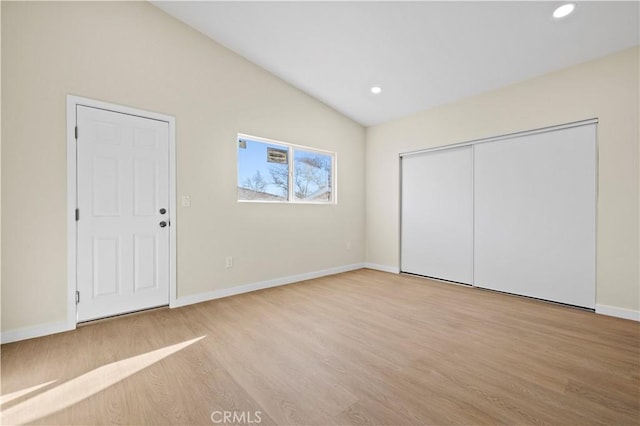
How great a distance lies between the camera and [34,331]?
242 cm

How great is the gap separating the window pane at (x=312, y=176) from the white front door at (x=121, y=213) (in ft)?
6.27

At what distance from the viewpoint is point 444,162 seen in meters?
4.34

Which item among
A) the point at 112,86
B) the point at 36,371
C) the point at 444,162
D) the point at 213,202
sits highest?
the point at 112,86

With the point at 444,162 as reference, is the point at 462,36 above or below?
above

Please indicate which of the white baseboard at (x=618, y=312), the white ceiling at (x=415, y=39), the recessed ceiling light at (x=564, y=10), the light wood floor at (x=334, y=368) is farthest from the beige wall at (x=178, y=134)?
the white baseboard at (x=618, y=312)

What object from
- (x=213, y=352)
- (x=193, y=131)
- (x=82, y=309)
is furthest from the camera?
(x=193, y=131)

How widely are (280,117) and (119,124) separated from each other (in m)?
2.01

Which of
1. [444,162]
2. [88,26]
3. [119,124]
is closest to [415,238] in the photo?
[444,162]

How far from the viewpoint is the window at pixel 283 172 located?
3.89 m

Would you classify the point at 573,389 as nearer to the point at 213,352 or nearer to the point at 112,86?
the point at 213,352

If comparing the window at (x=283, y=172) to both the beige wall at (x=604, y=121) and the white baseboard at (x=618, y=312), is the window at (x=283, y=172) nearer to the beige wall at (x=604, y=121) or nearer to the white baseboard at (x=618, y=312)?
the beige wall at (x=604, y=121)

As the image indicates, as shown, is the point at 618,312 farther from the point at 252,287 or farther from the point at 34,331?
the point at 34,331
